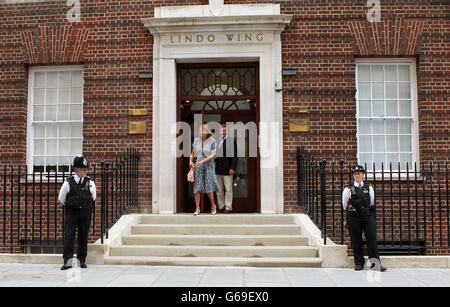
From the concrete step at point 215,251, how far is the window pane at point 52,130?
4.05 m

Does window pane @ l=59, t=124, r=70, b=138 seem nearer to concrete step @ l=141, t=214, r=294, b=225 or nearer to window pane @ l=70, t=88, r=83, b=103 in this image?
window pane @ l=70, t=88, r=83, b=103

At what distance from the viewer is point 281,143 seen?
11.8 meters

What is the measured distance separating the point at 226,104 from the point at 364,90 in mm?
2963

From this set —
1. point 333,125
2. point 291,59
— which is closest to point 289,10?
point 291,59

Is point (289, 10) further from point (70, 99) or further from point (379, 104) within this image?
point (70, 99)

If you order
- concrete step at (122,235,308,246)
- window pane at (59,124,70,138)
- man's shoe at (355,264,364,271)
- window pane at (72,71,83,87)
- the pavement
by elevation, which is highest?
window pane at (72,71,83,87)

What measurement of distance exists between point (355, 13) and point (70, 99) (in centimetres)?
636

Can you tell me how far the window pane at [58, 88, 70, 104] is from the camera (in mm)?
12609

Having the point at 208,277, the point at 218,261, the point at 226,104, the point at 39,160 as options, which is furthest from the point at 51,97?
the point at 208,277

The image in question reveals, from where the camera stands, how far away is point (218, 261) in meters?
9.23

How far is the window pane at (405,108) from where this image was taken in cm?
1215

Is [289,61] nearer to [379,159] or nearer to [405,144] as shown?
[379,159]

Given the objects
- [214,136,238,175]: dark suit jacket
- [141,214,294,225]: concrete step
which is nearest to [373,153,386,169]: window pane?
[141,214,294,225]: concrete step

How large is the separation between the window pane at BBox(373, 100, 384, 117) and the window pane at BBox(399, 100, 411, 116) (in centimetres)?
40
